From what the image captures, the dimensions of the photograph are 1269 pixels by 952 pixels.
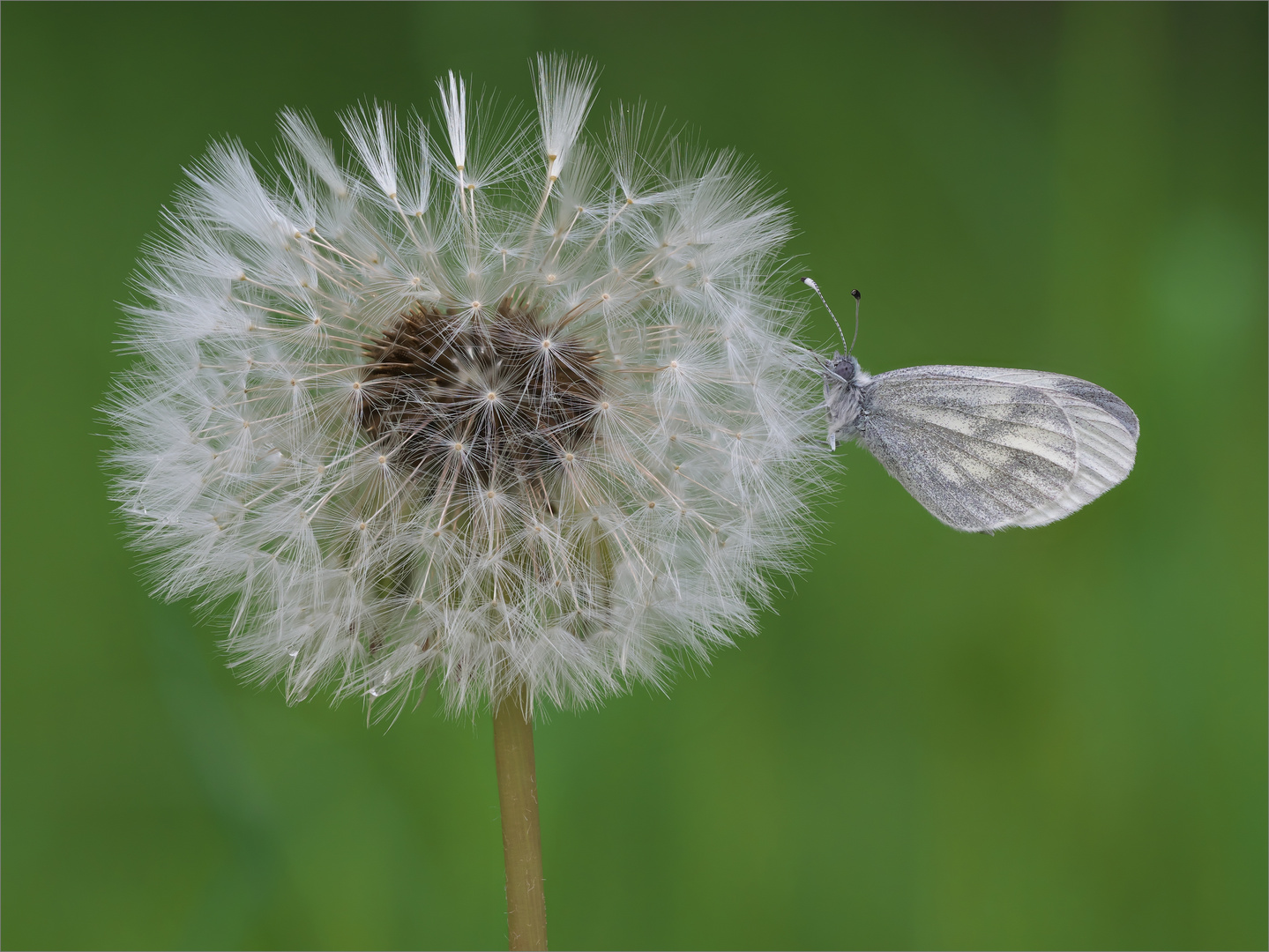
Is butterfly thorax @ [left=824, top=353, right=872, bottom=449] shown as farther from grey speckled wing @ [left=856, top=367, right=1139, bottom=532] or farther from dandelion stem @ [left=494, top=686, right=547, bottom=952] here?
dandelion stem @ [left=494, top=686, right=547, bottom=952]

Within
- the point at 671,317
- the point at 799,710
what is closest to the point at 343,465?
the point at 671,317

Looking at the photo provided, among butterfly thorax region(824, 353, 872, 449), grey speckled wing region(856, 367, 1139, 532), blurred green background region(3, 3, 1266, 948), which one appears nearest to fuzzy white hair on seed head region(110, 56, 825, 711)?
butterfly thorax region(824, 353, 872, 449)

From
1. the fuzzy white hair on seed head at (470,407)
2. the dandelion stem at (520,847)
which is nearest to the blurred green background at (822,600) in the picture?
the fuzzy white hair on seed head at (470,407)

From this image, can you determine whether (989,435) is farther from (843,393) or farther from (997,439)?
(843,393)

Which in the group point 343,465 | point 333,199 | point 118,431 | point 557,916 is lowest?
point 557,916

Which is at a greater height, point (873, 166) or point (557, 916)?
point (873, 166)

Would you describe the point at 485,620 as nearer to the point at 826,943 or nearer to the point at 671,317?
the point at 671,317
